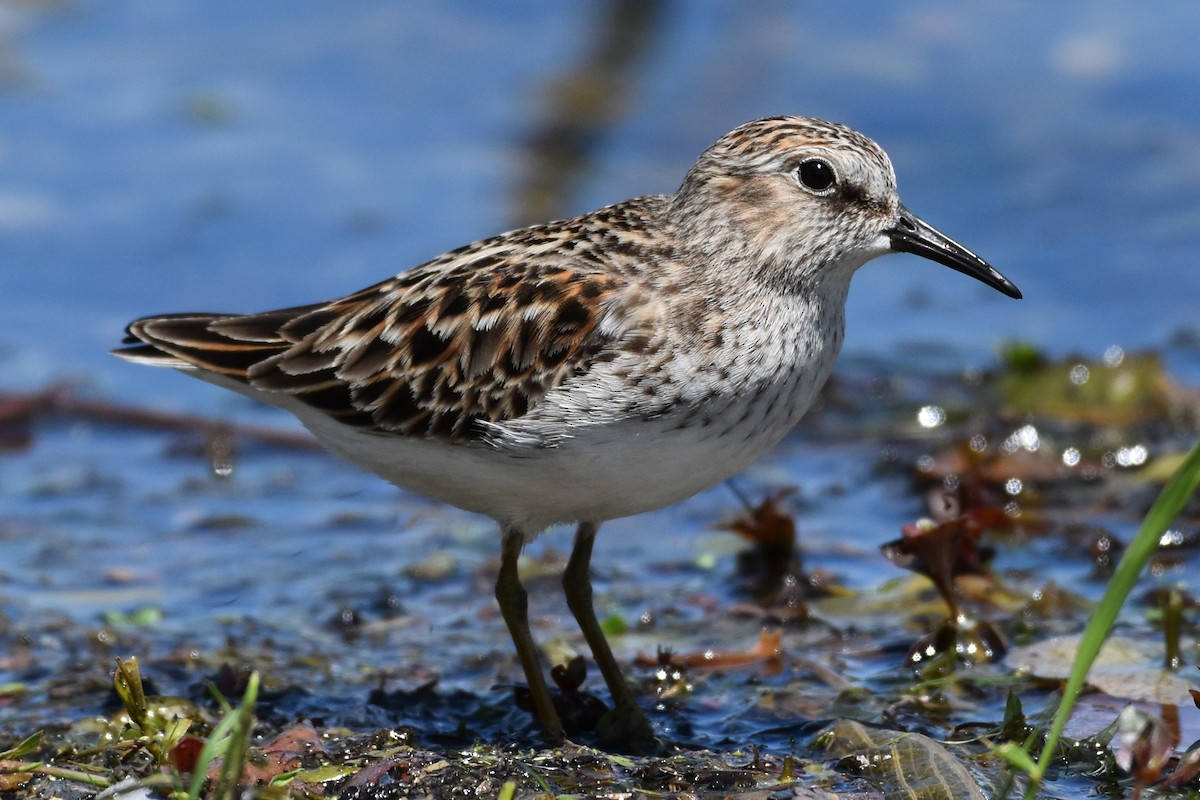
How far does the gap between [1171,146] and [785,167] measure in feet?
24.4

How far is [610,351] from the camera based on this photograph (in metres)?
5.70

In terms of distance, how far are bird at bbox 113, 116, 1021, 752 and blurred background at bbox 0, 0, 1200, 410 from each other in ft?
14.0

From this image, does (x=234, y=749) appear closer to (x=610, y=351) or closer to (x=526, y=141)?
(x=610, y=351)

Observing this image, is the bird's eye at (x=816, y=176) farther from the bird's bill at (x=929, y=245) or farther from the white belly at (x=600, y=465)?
the white belly at (x=600, y=465)

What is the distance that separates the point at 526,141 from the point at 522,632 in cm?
796

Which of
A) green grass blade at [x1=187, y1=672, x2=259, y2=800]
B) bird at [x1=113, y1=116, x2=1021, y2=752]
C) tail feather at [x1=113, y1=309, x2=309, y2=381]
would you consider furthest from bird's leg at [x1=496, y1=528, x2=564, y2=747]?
green grass blade at [x1=187, y1=672, x2=259, y2=800]

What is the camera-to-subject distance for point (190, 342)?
22.1 feet

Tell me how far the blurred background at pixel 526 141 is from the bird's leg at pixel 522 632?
4492 mm

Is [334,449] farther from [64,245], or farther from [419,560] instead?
[64,245]

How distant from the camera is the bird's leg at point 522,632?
602cm

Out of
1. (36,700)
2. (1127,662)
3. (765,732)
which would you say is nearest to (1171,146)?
(1127,662)

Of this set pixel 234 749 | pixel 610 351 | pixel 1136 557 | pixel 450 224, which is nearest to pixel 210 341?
pixel 610 351

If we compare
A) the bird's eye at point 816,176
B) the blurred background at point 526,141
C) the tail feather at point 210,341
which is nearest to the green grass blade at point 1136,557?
the bird's eye at point 816,176

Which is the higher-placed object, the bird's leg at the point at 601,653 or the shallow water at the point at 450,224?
the shallow water at the point at 450,224
